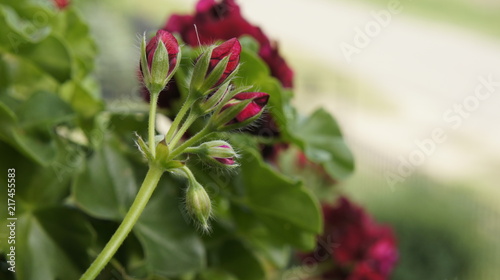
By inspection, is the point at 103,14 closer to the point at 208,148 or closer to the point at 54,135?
the point at 54,135

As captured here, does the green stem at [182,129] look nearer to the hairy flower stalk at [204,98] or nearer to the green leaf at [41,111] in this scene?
the hairy flower stalk at [204,98]

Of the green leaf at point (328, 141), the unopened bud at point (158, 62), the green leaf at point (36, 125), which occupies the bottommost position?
the green leaf at point (36, 125)

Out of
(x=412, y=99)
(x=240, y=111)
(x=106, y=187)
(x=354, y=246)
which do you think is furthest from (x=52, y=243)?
(x=412, y=99)

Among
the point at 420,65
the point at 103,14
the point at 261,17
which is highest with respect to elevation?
the point at 420,65

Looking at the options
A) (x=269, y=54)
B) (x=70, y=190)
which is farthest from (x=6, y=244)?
(x=269, y=54)

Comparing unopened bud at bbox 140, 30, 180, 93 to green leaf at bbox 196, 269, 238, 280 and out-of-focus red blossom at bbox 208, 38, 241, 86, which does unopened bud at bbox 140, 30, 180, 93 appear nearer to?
out-of-focus red blossom at bbox 208, 38, 241, 86

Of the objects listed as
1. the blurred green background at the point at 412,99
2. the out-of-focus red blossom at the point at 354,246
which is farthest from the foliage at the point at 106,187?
the blurred green background at the point at 412,99
